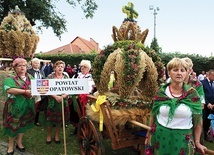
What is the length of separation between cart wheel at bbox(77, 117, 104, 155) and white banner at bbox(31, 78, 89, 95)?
54 cm

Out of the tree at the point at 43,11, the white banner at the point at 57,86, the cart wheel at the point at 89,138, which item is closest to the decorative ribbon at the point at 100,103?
the cart wheel at the point at 89,138

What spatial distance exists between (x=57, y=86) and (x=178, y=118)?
228cm

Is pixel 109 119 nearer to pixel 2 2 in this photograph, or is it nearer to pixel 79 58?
pixel 2 2

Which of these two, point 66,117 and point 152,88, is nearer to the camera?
point 152,88

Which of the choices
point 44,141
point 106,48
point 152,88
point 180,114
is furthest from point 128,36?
point 44,141

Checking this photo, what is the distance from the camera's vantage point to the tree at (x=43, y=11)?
2078cm

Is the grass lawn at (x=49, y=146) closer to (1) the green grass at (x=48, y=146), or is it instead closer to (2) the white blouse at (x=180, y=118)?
(1) the green grass at (x=48, y=146)

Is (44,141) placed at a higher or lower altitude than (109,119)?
lower

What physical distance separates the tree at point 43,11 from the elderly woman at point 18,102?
17.0m

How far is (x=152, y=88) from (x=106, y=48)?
109cm

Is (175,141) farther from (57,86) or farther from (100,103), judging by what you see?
(57,86)

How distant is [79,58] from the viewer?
88.4 feet

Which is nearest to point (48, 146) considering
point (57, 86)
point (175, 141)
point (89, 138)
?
point (89, 138)

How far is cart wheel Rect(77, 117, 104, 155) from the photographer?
4.02 metres
